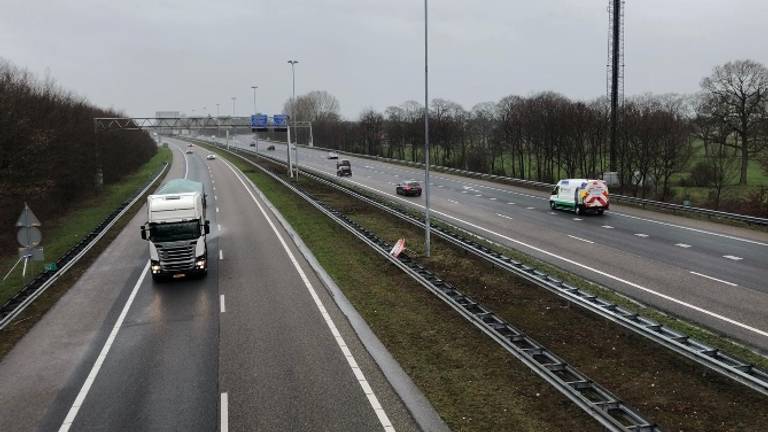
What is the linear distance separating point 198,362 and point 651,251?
1951cm

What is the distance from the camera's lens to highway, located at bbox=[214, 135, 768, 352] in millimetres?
16391

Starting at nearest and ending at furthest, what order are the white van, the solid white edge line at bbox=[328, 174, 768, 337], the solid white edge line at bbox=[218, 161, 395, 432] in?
the solid white edge line at bbox=[218, 161, 395, 432] → the solid white edge line at bbox=[328, 174, 768, 337] → the white van

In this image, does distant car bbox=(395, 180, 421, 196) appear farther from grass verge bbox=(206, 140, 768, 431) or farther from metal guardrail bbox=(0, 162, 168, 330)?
grass verge bbox=(206, 140, 768, 431)

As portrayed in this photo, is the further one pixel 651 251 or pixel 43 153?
pixel 43 153

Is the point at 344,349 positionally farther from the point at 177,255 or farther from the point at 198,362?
the point at 177,255

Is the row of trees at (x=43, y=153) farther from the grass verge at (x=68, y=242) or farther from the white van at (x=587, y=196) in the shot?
the white van at (x=587, y=196)

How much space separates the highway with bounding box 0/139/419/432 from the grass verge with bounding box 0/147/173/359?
0.43 m

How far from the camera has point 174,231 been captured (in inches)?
819

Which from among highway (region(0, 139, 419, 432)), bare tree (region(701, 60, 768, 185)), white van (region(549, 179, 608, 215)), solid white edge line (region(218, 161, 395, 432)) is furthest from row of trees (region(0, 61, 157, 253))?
bare tree (region(701, 60, 768, 185))

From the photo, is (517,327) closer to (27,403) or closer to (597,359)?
(597,359)

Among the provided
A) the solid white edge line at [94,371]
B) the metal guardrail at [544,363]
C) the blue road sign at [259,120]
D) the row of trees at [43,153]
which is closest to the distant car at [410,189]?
the row of trees at [43,153]

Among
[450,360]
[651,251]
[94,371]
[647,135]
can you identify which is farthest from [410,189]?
[94,371]

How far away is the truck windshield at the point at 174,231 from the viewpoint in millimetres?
20594

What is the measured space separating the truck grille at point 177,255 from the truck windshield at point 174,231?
8.2 inches
